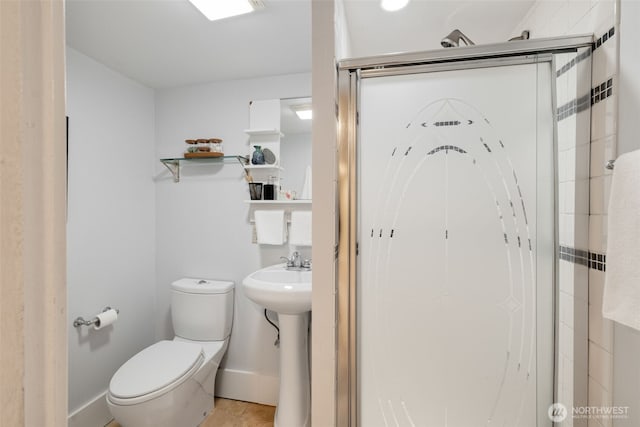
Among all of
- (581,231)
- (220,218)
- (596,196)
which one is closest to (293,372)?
(220,218)

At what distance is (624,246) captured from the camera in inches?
30.6

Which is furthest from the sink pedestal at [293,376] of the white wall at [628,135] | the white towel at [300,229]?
the white wall at [628,135]

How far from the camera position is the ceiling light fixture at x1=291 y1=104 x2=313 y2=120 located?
1.98 meters

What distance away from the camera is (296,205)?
2.00 metres

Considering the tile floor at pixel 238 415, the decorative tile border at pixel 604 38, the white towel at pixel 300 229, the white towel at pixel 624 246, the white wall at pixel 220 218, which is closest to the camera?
the white towel at pixel 624 246

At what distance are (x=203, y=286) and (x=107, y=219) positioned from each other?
0.76 meters

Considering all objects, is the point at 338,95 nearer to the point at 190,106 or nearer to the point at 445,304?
the point at 445,304

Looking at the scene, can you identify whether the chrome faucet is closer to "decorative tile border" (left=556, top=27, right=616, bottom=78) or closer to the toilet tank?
the toilet tank

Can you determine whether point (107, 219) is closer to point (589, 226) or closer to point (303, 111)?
point (303, 111)

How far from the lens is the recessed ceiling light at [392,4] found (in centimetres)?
138

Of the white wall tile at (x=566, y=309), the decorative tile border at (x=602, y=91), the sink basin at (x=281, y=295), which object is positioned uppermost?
the decorative tile border at (x=602, y=91)

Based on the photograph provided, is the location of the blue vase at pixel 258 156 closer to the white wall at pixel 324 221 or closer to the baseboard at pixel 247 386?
the white wall at pixel 324 221

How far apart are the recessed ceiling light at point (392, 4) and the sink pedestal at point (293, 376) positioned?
1.69 m

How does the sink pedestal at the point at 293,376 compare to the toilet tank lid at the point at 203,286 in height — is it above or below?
below
